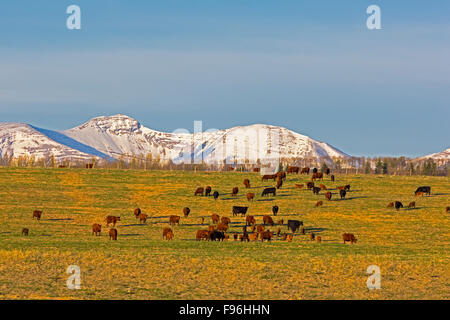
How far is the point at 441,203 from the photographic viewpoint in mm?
72438

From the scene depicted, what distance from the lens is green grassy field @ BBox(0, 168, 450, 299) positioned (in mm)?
26281

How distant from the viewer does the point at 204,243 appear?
149 ft

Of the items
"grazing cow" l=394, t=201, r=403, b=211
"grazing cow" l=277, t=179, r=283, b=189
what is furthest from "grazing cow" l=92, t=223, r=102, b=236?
"grazing cow" l=277, t=179, r=283, b=189

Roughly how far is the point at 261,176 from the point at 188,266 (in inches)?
2270

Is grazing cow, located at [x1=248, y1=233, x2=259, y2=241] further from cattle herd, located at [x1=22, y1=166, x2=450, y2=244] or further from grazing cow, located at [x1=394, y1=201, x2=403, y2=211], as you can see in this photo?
grazing cow, located at [x1=394, y1=201, x2=403, y2=211]

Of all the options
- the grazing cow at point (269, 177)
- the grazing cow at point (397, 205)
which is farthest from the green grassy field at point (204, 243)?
the grazing cow at point (269, 177)

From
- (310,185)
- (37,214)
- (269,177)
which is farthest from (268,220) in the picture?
(269,177)

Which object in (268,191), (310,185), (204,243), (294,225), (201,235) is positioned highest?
(310,185)

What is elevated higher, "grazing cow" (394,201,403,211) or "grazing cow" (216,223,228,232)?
"grazing cow" (394,201,403,211)

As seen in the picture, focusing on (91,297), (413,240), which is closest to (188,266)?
(91,297)

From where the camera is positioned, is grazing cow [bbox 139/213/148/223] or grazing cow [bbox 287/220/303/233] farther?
grazing cow [bbox 139/213/148/223]

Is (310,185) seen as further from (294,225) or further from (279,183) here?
(294,225)
